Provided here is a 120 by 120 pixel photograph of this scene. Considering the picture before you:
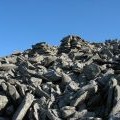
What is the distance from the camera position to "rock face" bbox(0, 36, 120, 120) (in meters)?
23.2

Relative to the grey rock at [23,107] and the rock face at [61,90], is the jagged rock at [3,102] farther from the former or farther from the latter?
the grey rock at [23,107]

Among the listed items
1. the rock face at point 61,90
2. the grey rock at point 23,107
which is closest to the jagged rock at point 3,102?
the rock face at point 61,90

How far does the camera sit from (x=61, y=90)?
88.3 ft

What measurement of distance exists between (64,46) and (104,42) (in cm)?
1009

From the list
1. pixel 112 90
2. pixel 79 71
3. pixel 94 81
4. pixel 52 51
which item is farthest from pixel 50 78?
pixel 52 51

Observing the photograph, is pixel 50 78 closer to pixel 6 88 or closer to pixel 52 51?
pixel 6 88

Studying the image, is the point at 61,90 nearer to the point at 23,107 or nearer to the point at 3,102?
the point at 23,107

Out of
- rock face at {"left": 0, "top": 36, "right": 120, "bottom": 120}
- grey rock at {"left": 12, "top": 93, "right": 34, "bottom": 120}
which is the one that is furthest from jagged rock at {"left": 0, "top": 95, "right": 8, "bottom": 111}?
grey rock at {"left": 12, "top": 93, "right": 34, "bottom": 120}

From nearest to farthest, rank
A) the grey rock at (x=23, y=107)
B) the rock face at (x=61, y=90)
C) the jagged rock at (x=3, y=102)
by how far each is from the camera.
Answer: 1. the rock face at (x=61, y=90)
2. the grey rock at (x=23, y=107)
3. the jagged rock at (x=3, y=102)

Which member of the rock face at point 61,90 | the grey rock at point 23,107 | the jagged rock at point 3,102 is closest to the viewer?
the rock face at point 61,90

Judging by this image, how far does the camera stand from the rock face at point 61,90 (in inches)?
913

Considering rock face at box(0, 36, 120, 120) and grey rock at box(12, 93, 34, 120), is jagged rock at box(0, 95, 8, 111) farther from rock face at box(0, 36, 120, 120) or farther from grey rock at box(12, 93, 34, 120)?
grey rock at box(12, 93, 34, 120)

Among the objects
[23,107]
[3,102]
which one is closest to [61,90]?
[23,107]

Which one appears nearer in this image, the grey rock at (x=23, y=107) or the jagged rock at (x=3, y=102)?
the grey rock at (x=23, y=107)
